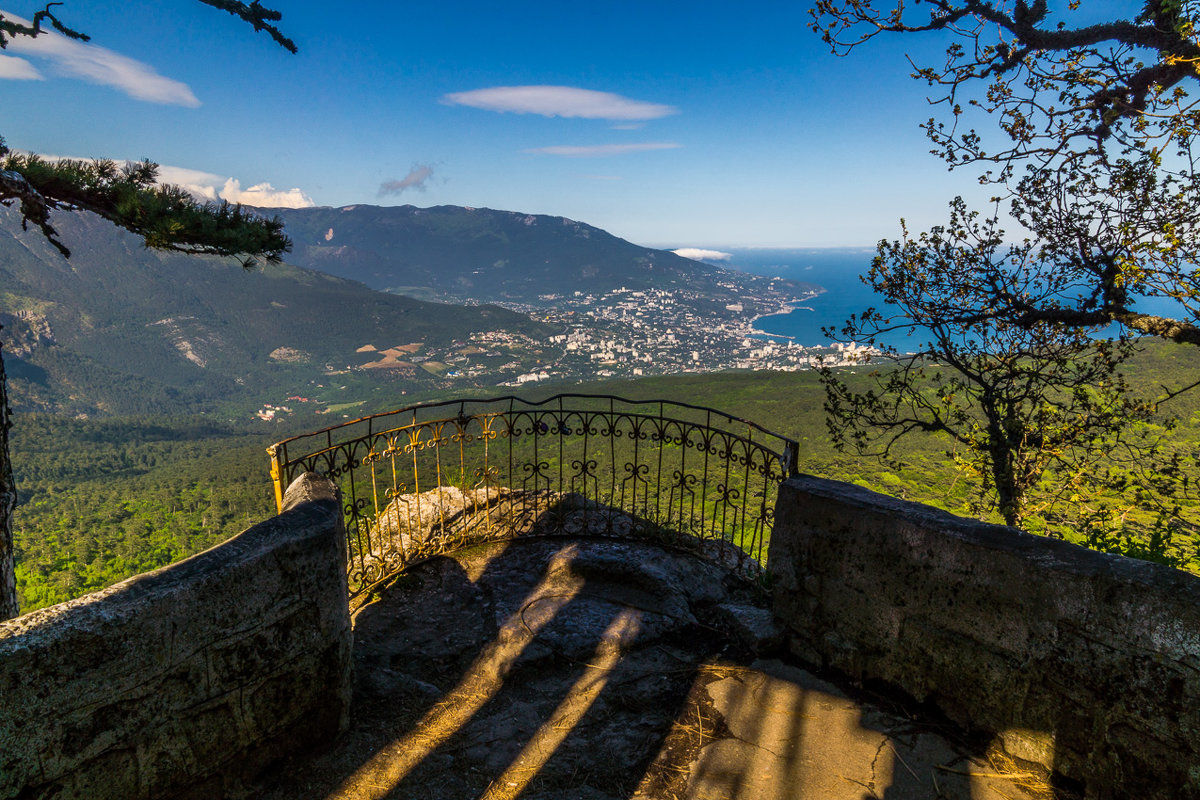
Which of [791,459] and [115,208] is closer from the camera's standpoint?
[791,459]

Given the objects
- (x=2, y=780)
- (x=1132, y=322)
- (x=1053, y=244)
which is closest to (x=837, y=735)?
(x=2, y=780)

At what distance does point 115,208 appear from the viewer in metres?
4.91

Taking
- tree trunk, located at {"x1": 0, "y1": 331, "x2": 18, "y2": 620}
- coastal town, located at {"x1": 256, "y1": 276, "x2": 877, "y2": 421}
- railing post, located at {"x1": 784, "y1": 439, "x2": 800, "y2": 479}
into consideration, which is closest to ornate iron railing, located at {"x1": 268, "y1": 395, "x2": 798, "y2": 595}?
railing post, located at {"x1": 784, "y1": 439, "x2": 800, "y2": 479}

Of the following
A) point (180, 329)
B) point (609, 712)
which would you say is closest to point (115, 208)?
point (609, 712)

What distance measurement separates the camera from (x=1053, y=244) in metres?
6.39

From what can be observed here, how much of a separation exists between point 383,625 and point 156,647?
251 centimetres

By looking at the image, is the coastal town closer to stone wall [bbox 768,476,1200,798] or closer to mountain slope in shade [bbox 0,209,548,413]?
mountain slope in shade [bbox 0,209,548,413]

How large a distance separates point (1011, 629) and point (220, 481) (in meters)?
55.0

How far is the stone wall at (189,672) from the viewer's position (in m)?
2.01

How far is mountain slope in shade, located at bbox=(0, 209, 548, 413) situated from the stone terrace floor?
412 ft

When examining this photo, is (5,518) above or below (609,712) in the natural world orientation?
above

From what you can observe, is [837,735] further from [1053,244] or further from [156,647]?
[1053,244]

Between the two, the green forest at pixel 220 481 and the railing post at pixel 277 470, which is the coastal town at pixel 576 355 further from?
the railing post at pixel 277 470

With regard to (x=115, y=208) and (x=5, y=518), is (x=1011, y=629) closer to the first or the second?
(x=5, y=518)
